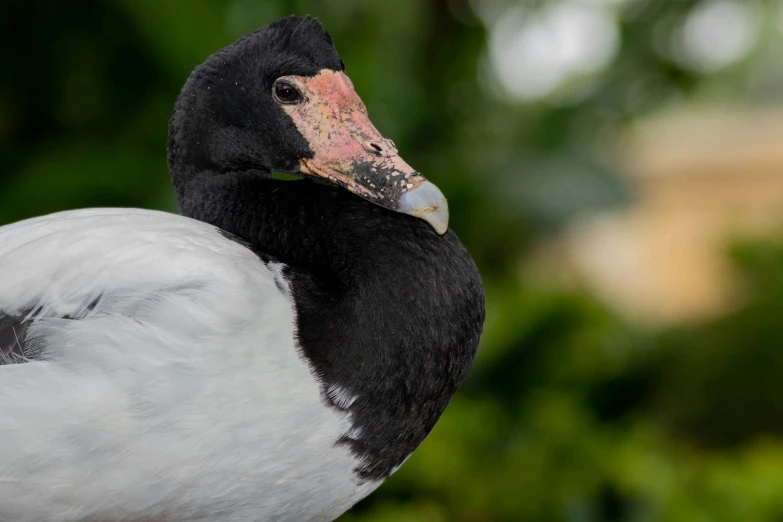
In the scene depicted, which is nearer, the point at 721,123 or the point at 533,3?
the point at 533,3

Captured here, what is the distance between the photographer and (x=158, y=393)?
1.07 m

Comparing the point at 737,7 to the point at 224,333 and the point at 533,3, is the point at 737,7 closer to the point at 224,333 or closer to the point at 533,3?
the point at 533,3

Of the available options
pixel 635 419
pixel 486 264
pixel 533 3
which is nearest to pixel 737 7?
pixel 533 3

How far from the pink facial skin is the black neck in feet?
0.20

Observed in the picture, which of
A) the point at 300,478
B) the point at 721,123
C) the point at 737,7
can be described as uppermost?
the point at 300,478

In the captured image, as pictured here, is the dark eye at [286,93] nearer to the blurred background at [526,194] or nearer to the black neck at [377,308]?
the black neck at [377,308]

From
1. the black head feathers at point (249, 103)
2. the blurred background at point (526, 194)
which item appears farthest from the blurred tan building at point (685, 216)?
the black head feathers at point (249, 103)

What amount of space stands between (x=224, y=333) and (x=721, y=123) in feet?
22.7

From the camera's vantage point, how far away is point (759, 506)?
231 centimetres

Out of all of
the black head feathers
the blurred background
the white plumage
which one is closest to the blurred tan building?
the blurred background

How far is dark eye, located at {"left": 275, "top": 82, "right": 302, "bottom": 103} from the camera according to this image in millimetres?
1266

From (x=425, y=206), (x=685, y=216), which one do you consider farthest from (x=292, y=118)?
(x=685, y=216)

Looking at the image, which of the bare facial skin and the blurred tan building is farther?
the blurred tan building

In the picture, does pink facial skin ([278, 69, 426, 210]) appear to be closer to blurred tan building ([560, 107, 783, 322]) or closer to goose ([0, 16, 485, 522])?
goose ([0, 16, 485, 522])
